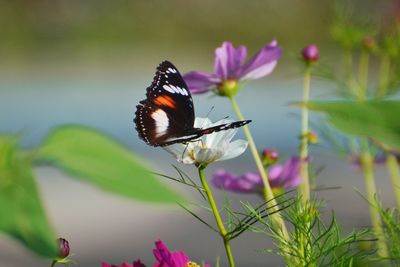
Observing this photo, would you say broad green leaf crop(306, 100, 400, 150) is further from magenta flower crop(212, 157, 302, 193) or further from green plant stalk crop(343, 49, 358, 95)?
green plant stalk crop(343, 49, 358, 95)

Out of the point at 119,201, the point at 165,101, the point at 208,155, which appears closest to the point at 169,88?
the point at 165,101

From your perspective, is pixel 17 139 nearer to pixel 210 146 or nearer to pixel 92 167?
pixel 92 167

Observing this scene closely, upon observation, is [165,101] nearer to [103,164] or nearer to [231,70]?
[231,70]

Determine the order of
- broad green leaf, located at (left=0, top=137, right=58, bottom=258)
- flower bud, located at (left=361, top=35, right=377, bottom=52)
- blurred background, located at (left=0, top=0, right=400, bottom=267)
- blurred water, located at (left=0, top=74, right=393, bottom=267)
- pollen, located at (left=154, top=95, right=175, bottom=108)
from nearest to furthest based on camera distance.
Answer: broad green leaf, located at (left=0, top=137, right=58, bottom=258) < pollen, located at (left=154, top=95, right=175, bottom=108) < flower bud, located at (left=361, top=35, right=377, bottom=52) < blurred water, located at (left=0, top=74, right=393, bottom=267) < blurred background, located at (left=0, top=0, right=400, bottom=267)

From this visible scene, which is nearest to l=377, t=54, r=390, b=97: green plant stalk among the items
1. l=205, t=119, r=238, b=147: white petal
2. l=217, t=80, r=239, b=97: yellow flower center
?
l=217, t=80, r=239, b=97: yellow flower center

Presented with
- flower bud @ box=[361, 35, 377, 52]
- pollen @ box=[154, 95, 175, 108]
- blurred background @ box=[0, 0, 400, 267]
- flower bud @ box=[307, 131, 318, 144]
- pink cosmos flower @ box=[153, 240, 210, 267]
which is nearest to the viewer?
pink cosmos flower @ box=[153, 240, 210, 267]

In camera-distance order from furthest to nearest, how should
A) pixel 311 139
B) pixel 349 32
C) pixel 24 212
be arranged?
1. pixel 349 32
2. pixel 311 139
3. pixel 24 212
